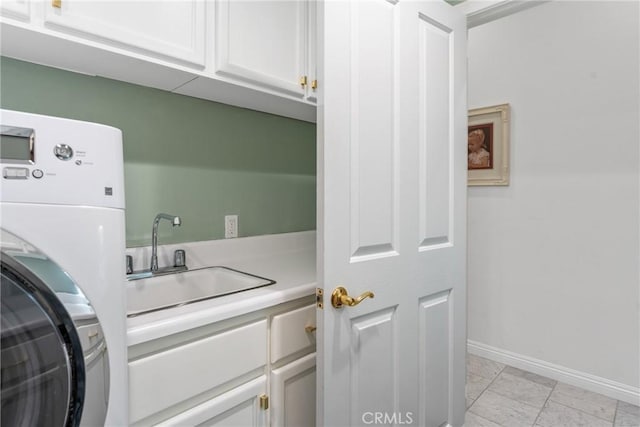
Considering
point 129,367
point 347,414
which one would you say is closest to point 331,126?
point 129,367

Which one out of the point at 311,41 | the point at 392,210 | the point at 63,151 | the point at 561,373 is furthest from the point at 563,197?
the point at 63,151

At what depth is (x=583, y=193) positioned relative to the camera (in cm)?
213

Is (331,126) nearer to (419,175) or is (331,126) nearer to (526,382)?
(419,175)

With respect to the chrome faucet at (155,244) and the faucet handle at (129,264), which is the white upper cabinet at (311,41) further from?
the faucet handle at (129,264)

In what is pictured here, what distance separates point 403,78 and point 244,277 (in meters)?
0.97

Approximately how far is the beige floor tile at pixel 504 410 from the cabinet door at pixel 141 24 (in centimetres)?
219

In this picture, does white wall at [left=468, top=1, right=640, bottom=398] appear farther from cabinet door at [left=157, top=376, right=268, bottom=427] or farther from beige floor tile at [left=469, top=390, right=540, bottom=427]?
cabinet door at [left=157, top=376, right=268, bottom=427]

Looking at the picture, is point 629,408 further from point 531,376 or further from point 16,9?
point 16,9

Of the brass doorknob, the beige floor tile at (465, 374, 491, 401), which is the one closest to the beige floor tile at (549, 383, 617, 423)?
the beige floor tile at (465, 374, 491, 401)

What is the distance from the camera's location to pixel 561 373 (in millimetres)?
2229

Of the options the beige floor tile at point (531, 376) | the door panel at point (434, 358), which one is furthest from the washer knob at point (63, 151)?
the beige floor tile at point (531, 376)

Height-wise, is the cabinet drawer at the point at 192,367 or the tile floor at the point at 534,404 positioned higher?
the cabinet drawer at the point at 192,367

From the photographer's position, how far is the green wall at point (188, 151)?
1.26 meters

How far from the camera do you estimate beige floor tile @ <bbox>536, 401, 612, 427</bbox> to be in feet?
5.89
